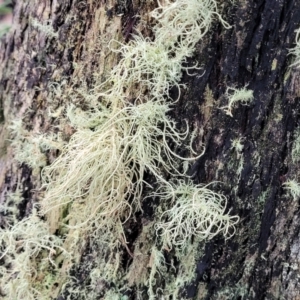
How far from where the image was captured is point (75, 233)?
1077 mm

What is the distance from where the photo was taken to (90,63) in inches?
41.9

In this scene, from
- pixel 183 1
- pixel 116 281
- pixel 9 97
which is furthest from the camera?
pixel 9 97

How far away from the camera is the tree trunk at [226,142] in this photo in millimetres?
953

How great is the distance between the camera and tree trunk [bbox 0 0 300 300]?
95 centimetres

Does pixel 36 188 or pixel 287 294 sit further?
pixel 36 188

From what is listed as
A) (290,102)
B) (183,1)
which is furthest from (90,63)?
(290,102)

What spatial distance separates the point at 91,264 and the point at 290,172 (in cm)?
57

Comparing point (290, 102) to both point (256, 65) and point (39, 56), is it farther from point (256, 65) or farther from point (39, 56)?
point (39, 56)

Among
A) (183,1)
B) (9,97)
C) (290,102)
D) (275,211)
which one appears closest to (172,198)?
(275,211)

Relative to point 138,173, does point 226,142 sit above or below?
above

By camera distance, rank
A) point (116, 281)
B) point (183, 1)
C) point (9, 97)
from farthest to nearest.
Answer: point (9, 97)
point (116, 281)
point (183, 1)

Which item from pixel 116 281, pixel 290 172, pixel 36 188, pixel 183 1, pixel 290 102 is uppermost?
pixel 183 1

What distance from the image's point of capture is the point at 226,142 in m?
0.98

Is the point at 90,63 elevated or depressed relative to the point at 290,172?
elevated
